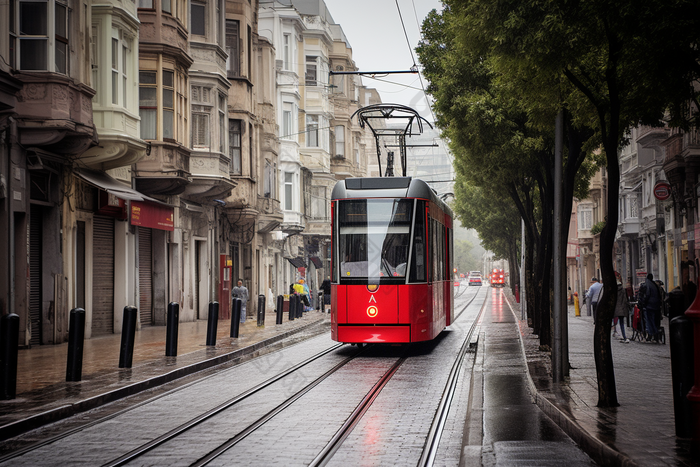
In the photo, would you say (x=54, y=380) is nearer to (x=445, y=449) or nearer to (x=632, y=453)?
(x=445, y=449)

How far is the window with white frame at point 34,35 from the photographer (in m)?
19.7

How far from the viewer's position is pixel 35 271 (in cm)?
2142

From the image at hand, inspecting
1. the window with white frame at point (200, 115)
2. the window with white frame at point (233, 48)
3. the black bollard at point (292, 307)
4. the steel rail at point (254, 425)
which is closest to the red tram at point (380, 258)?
the steel rail at point (254, 425)

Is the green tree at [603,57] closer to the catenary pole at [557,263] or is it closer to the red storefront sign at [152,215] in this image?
the catenary pole at [557,263]

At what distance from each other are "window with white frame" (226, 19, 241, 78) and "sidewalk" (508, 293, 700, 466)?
22362mm

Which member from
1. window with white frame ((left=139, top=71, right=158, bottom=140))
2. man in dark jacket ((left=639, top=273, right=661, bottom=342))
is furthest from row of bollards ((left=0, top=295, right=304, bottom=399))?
window with white frame ((left=139, top=71, right=158, bottom=140))

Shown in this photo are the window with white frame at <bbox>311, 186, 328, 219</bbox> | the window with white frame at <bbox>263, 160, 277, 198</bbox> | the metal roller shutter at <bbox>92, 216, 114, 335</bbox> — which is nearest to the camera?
the metal roller shutter at <bbox>92, 216, 114, 335</bbox>

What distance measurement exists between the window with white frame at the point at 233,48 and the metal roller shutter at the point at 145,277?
9618mm

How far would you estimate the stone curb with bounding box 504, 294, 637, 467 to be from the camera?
24.5 feet

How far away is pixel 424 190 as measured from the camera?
18469 mm

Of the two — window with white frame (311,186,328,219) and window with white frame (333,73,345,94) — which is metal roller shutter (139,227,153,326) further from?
window with white frame (333,73,345,94)

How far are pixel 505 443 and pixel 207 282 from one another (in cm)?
2663

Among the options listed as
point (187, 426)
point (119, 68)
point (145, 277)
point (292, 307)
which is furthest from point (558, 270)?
point (292, 307)

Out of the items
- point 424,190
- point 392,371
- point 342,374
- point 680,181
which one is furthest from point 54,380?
point 680,181
